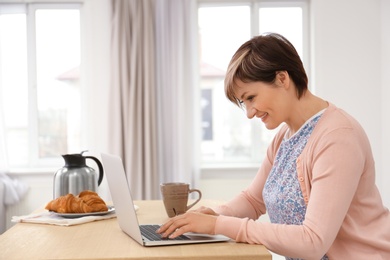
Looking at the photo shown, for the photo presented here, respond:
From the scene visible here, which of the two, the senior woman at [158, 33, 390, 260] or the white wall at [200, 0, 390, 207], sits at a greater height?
the white wall at [200, 0, 390, 207]

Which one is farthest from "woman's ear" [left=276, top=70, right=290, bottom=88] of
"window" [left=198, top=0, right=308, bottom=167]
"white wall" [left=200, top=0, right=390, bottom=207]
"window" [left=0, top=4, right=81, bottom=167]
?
"window" [left=0, top=4, right=81, bottom=167]

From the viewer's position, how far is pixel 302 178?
1479 millimetres

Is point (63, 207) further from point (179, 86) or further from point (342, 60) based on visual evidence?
point (342, 60)

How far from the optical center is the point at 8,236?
153 cm

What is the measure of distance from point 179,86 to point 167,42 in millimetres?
342

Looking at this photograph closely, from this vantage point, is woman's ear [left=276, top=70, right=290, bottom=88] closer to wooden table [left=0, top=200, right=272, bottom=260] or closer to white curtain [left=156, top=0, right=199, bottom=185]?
wooden table [left=0, top=200, right=272, bottom=260]

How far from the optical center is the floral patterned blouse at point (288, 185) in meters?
1.49

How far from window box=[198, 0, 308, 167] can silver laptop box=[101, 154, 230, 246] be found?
3.15m

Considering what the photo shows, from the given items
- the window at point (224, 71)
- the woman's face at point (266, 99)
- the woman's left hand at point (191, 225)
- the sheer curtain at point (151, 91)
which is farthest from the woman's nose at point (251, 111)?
the window at point (224, 71)

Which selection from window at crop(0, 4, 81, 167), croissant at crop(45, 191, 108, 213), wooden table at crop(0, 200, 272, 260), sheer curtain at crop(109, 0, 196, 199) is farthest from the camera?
window at crop(0, 4, 81, 167)

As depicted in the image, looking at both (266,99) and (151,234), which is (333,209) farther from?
(151,234)

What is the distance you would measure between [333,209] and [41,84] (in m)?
3.75

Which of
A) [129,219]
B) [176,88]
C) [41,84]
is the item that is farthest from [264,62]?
[41,84]

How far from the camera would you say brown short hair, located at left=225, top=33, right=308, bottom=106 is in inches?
58.3
